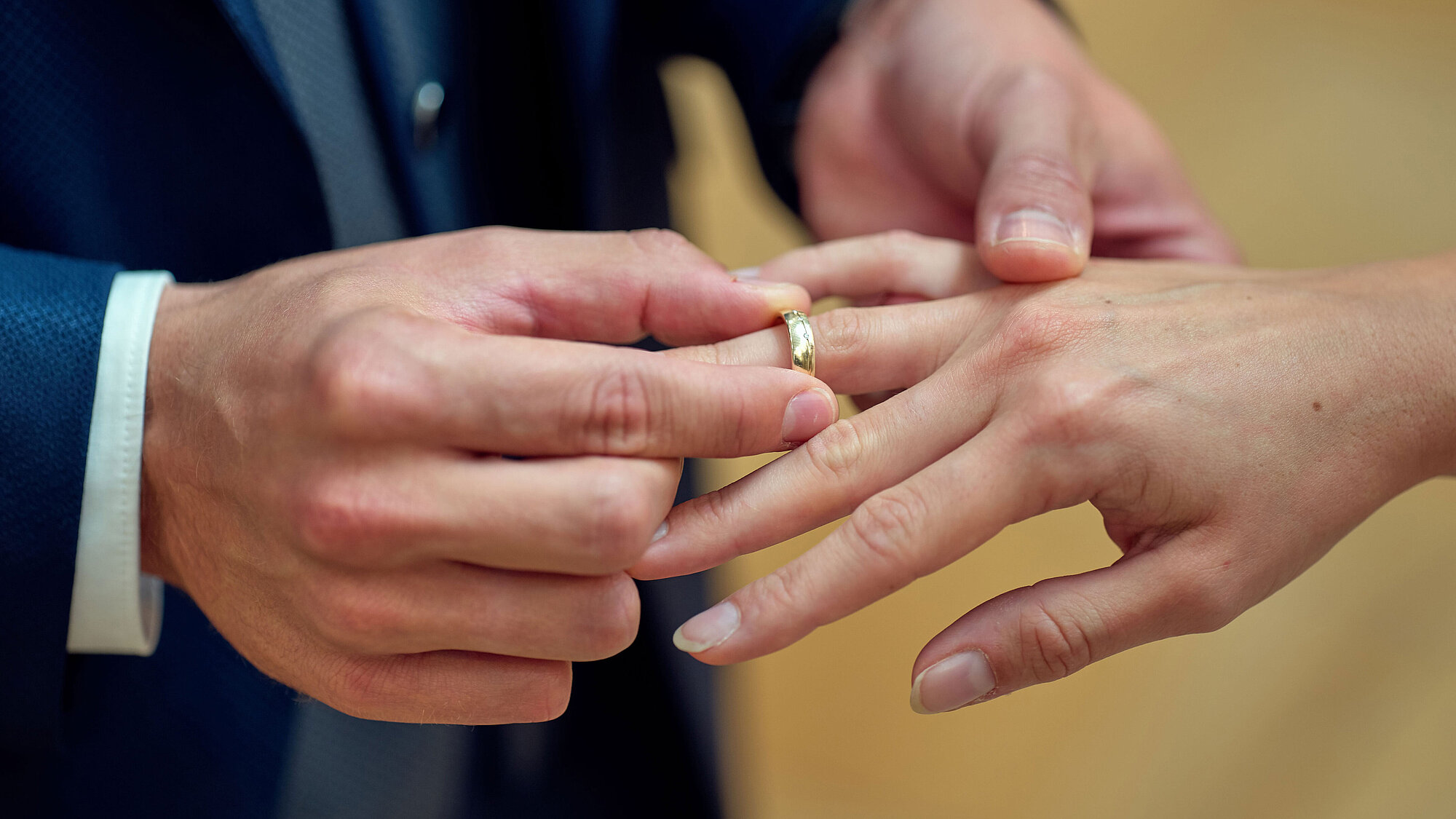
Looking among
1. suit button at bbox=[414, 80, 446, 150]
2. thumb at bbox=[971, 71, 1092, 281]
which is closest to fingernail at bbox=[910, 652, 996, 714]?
thumb at bbox=[971, 71, 1092, 281]

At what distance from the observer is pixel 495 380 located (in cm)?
59

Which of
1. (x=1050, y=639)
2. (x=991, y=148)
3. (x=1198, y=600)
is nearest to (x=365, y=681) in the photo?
(x=1050, y=639)

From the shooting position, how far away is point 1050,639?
725 millimetres

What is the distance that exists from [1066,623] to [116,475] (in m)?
0.82

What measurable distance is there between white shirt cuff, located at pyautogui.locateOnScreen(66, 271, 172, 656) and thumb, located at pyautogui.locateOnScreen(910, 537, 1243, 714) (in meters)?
0.70

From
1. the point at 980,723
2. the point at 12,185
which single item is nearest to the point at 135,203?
the point at 12,185

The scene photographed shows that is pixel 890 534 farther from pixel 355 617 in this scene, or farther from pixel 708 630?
pixel 355 617

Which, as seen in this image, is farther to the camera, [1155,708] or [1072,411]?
[1155,708]

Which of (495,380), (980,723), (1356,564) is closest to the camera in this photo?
(495,380)

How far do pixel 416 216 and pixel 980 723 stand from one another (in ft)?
5.19

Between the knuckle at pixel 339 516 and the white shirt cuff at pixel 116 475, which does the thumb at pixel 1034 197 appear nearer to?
the knuckle at pixel 339 516

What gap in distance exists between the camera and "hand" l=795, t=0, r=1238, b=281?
88 cm

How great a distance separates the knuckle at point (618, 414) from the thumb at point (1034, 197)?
0.44 metres

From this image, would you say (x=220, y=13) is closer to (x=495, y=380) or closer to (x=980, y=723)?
(x=495, y=380)
